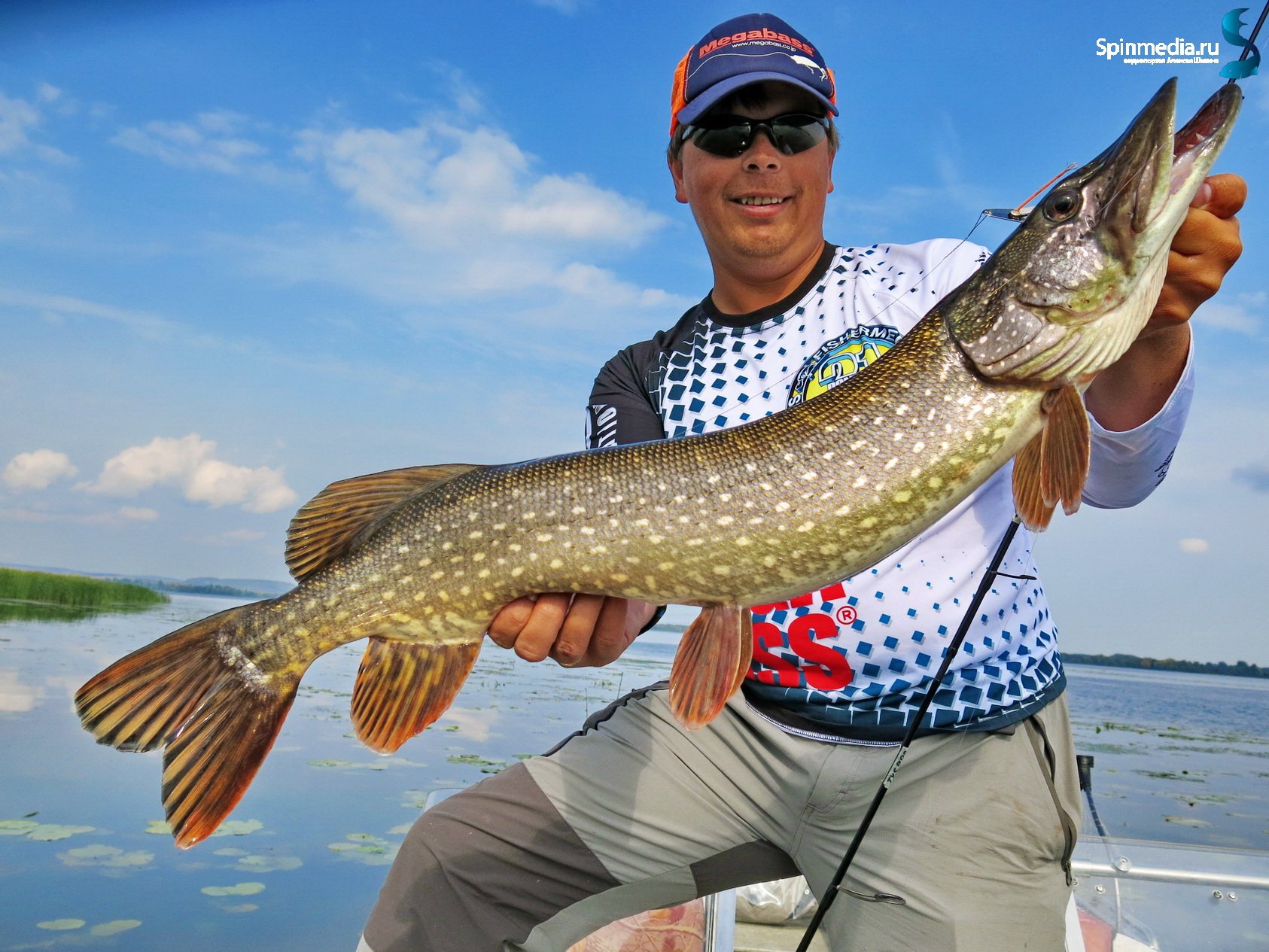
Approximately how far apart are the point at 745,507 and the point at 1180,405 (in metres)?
1.00

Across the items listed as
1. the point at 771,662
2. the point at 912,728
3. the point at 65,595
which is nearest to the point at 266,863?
the point at 771,662

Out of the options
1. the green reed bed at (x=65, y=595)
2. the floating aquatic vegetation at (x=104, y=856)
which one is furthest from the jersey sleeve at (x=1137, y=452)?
the green reed bed at (x=65, y=595)

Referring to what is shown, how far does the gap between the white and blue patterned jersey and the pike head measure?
361mm

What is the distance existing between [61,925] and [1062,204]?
543 centimetres

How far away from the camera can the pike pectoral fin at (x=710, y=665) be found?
6.19 ft

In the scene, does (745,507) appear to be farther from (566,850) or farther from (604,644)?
(566,850)

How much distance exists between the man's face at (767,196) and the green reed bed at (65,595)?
16575 mm

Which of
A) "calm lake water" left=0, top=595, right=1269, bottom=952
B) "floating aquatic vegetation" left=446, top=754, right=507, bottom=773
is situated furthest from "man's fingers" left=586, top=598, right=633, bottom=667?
"floating aquatic vegetation" left=446, top=754, right=507, bottom=773

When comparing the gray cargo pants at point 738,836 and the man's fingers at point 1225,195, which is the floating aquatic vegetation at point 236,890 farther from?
the man's fingers at point 1225,195

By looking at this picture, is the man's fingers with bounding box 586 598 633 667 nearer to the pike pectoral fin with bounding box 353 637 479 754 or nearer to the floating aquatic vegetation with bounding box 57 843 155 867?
the pike pectoral fin with bounding box 353 637 479 754

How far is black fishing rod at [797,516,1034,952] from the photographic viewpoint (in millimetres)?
1940

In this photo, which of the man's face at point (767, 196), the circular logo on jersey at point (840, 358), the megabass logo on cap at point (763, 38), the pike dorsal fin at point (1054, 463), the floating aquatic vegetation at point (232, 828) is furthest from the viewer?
the floating aquatic vegetation at point (232, 828)

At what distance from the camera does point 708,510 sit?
6.15 ft

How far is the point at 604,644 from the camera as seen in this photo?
2.13m
